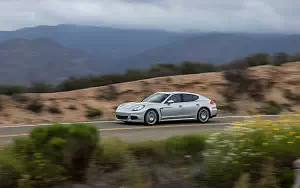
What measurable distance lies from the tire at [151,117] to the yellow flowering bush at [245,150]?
35.0ft

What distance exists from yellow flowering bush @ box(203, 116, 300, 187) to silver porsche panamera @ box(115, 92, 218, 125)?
1065 centimetres

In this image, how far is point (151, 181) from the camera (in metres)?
8.75

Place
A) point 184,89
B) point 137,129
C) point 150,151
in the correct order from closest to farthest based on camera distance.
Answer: point 150,151 < point 137,129 < point 184,89

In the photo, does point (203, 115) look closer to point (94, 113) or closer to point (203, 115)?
point (203, 115)

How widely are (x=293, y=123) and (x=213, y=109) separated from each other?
38.8 feet

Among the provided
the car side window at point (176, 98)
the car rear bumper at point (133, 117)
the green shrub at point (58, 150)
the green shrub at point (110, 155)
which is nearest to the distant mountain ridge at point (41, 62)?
the car side window at point (176, 98)

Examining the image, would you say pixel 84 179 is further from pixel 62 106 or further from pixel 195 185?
pixel 62 106

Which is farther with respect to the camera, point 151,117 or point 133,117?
point 151,117

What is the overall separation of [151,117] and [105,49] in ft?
418

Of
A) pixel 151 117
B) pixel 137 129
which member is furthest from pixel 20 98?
pixel 137 129

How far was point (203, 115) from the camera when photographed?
2144 centimetres

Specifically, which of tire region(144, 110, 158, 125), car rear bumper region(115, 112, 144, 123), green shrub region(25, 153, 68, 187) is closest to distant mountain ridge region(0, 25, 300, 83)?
car rear bumper region(115, 112, 144, 123)

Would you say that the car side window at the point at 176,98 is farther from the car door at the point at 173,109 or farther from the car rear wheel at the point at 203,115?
the car rear wheel at the point at 203,115

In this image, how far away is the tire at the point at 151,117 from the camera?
20000 millimetres
